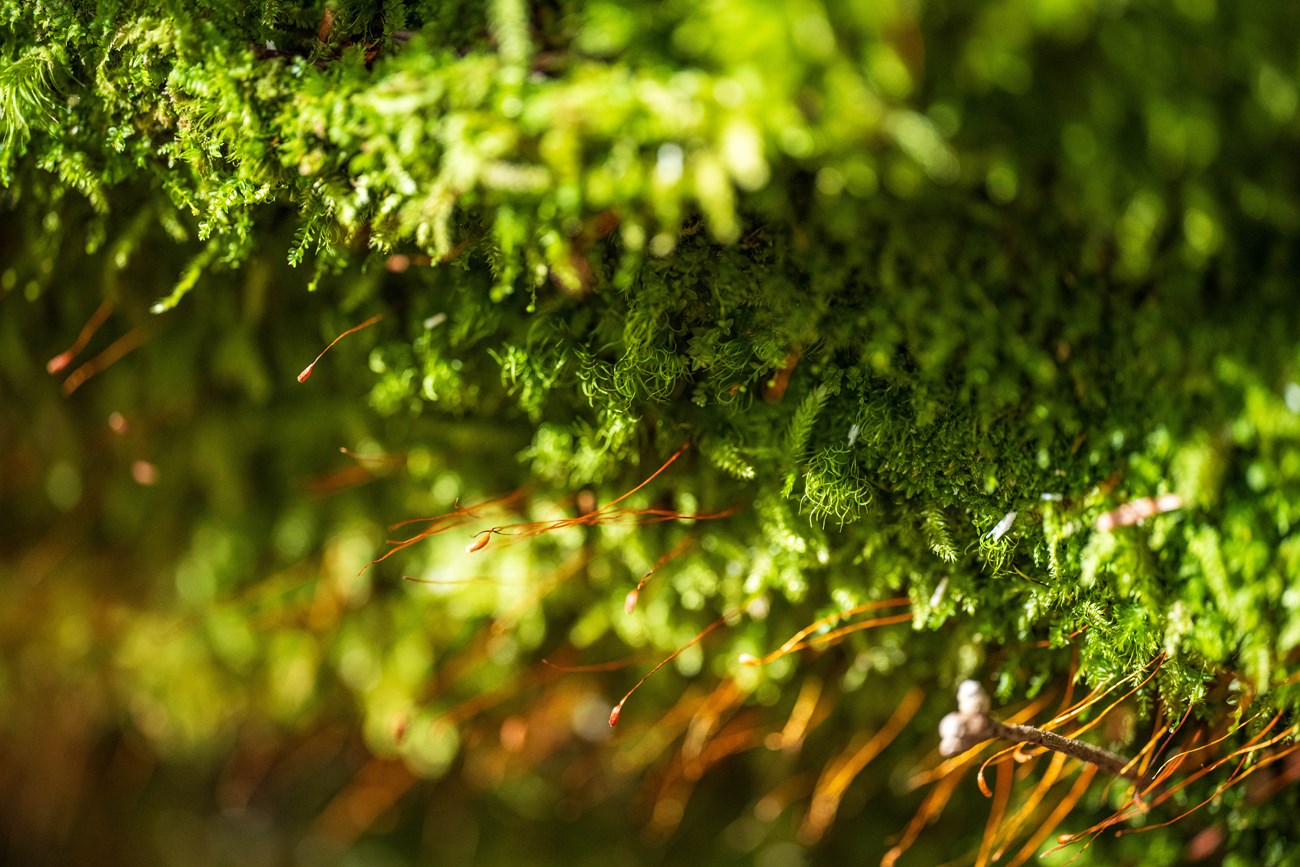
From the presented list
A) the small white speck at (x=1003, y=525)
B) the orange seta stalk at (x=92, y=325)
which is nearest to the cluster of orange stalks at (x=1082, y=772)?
the small white speck at (x=1003, y=525)

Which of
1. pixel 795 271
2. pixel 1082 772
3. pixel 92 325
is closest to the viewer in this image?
pixel 795 271

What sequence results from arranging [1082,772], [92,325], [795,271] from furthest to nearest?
[92,325] < [1082,772] < [795,271]

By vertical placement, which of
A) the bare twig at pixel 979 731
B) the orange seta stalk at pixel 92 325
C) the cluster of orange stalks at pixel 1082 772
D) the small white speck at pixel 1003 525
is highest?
the small white speck at pixel 1003 525

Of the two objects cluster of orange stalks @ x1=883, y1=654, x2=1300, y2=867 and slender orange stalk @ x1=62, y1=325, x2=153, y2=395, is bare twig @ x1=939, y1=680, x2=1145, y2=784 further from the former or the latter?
slender orange stalk @ x1=62, y1=325, x2=153, y2=395

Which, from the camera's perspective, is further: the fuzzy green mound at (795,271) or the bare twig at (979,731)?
the bare twig at (979,731)

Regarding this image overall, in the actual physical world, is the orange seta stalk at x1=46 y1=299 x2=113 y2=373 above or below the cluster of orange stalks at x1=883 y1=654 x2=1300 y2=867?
above

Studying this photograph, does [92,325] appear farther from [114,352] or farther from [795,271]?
[795,271]

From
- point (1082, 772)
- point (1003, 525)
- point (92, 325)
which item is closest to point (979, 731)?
point (1003, 525)

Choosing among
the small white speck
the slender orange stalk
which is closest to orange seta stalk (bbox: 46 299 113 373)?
the slender orange stalk

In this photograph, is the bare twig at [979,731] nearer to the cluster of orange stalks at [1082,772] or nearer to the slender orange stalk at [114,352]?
the cluster of orange stalks at [1082,772]
